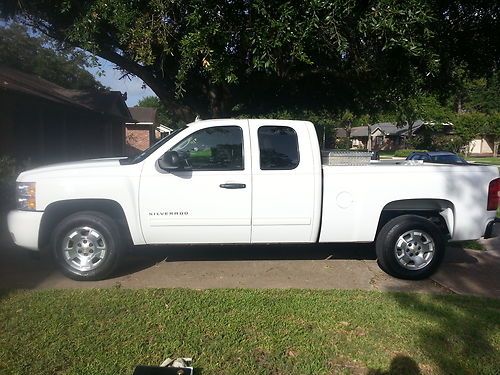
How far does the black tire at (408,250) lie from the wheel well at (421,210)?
114 millimetres

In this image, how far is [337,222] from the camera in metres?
5.55

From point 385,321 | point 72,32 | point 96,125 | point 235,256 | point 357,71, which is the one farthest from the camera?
point 96,125

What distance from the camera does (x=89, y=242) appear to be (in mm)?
5402

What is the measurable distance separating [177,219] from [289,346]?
2.12 m

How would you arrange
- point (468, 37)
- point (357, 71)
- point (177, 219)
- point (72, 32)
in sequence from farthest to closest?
point (468, 37) < point (357, 71) < point (72, 32) < point (177, 219)

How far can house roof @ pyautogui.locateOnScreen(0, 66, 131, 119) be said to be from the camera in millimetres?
15059

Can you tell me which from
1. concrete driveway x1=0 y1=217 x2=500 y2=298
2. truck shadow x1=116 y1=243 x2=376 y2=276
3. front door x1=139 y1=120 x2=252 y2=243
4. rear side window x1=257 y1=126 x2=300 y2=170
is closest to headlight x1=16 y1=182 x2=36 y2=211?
concrete driveway x1=0 y1=217 x2=500 y2=298

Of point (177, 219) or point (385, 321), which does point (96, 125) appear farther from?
point (385, 321)

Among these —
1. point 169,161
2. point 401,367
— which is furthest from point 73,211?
point 401,367

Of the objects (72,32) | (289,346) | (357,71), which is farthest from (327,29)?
(289,346)

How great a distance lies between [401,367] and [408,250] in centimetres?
229

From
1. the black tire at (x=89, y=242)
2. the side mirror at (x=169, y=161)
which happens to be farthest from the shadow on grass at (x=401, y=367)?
the black tire at (x=89, y=242)

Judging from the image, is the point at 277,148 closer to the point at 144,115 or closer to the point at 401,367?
the point at 401,367

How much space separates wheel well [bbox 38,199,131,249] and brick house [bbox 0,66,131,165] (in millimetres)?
6289
